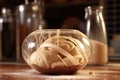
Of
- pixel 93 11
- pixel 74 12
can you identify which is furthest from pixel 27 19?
pixel 74 12

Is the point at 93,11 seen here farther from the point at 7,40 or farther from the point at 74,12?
the point at 74,12

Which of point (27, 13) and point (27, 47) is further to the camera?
point (27, 13)

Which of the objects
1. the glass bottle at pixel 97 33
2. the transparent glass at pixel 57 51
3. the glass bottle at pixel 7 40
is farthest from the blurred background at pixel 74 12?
the transparent glass at pixel 57 51

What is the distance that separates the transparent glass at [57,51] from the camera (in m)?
0.66

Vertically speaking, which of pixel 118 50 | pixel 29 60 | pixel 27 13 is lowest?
pixel 118 50

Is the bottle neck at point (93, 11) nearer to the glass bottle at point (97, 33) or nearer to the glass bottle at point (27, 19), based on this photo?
the glass bottle at point (97, 33)

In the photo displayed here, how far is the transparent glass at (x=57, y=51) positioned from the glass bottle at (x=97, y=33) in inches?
8.9

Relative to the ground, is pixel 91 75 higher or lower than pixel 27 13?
lower

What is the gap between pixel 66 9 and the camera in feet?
8.96

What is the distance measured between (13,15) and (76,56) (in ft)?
2.42

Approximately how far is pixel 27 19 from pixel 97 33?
0.33 meters

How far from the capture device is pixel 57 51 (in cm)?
66

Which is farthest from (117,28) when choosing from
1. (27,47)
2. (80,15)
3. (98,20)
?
(27,47)

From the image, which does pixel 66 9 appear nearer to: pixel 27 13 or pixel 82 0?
pixel 82 0
